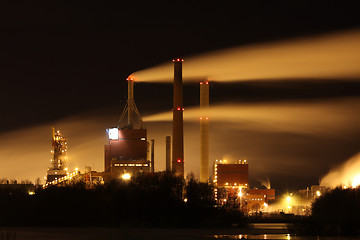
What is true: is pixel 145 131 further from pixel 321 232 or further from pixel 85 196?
pixel 321 232

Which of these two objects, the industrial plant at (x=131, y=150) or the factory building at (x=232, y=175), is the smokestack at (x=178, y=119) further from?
the factory building at (x=232, y=175)

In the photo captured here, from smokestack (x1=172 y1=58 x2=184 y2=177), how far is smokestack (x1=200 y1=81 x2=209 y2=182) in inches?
738

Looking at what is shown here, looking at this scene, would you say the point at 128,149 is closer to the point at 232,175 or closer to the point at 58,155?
the point at 58,155

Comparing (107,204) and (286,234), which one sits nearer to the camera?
(286,234)

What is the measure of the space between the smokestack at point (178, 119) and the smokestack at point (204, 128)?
61.5 ft

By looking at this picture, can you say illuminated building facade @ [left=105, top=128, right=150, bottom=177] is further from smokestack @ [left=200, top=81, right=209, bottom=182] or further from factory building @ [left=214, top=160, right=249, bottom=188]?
factory building @ [left=214, top=160, right=249, bottom=188]

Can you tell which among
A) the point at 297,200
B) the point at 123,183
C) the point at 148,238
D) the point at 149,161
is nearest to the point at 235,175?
the point at 297,200

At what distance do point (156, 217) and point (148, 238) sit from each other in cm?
1696

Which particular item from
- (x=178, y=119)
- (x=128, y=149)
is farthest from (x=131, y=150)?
(x=178, y=119)

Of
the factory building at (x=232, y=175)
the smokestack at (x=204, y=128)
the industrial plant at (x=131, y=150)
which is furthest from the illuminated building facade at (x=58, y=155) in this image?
the factory building at (x=232, y=175)

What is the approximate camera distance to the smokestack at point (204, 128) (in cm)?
13550

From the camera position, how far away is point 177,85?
116m

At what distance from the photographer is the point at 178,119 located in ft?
381

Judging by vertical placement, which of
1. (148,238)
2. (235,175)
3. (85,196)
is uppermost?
(235,175)
